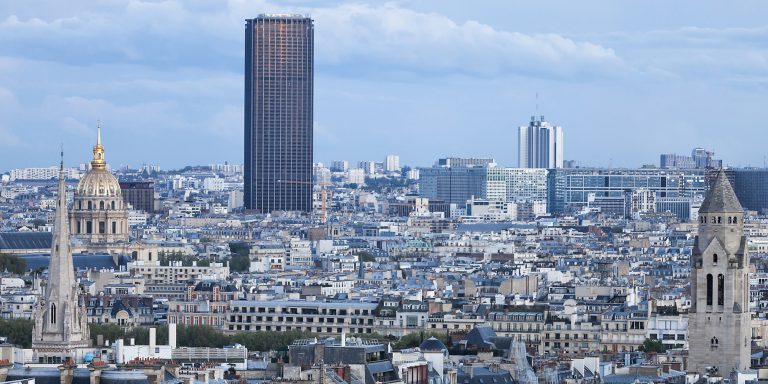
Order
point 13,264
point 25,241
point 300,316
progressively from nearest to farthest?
point 300,316 < point 13,264 < point 25,241

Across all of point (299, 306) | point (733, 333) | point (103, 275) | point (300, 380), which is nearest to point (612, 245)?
point (103, 275)

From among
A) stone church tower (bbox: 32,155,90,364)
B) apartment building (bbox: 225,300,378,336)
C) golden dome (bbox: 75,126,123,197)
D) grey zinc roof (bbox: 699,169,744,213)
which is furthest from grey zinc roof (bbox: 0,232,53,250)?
grey zinc roof (bbox: 699,169,744,213)

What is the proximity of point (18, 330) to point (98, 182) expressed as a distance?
89887mm

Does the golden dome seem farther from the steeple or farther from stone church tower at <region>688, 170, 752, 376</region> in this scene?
stone church tower at <region>688, 170, 752, 376</region>

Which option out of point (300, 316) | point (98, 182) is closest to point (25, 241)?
point (98, 182)

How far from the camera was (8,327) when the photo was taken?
94312 mm

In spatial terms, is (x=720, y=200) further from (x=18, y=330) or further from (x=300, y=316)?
(x=300, y=316)

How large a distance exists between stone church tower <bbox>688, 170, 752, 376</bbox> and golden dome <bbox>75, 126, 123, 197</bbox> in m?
116

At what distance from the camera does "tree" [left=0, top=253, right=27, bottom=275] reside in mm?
147625

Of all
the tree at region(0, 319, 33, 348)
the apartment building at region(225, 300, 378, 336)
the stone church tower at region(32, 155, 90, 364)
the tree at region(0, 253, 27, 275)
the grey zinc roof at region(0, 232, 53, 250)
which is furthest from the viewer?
the grey zinc roof at region(0, 232, 53, 250)

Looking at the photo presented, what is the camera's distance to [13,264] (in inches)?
5925

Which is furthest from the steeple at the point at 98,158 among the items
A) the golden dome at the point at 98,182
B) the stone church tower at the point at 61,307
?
the stone church tower at the point at 61,307

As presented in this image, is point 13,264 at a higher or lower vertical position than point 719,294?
lower

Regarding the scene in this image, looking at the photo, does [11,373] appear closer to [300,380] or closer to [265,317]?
[300,380]
